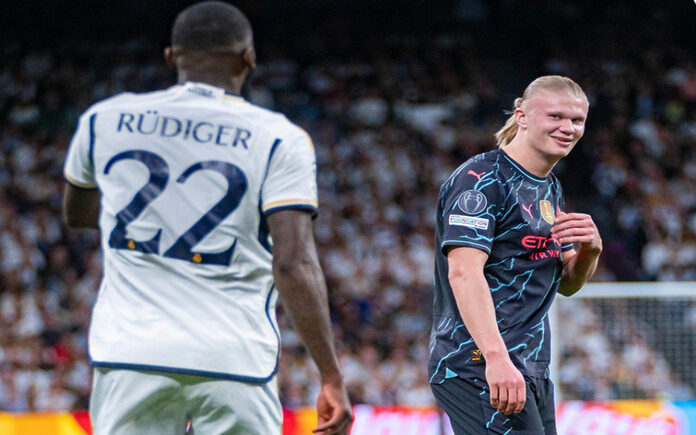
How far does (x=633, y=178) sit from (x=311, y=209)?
12.4 meters

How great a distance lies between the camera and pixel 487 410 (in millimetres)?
3557

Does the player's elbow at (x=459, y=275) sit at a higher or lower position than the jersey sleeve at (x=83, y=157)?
lower

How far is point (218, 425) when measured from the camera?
110 inches

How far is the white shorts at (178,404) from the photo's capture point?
2777mm

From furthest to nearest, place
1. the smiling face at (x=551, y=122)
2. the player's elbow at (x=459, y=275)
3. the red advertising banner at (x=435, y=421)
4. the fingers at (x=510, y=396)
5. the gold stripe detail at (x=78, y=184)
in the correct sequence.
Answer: the red advertising banner at (x=435, y=421) → the smiling face at (x=551, y=122) → the player's elbow at (x=459, y=275) → the fingers at (x=510, y=396) → the gold stripe detail at (x=78, y=184)

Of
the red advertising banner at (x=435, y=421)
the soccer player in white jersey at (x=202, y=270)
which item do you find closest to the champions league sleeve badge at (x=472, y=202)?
the soccer player in white jersey at (x=202, y=270)

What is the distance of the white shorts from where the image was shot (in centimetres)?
278

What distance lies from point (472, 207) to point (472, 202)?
0.02m

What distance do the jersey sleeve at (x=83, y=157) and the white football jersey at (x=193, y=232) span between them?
6 cm

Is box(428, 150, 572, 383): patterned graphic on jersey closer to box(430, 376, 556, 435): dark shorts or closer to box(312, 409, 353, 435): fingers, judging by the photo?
box(430, 376, 556, 435): dark shorts

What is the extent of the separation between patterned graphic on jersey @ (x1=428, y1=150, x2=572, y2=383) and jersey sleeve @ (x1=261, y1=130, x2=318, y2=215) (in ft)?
2.67

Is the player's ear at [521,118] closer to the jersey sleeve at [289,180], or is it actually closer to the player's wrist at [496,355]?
the player's wrist at [496,355]

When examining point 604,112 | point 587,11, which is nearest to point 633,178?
point 604,112

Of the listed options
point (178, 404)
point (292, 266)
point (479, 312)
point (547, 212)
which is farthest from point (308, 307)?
point (547, 212)
